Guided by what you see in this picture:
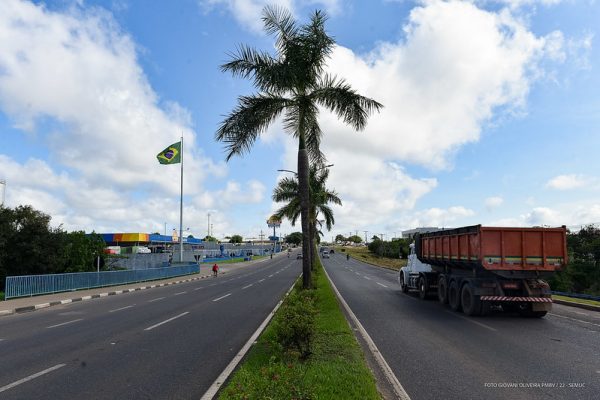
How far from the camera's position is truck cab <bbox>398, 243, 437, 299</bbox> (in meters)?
19.7

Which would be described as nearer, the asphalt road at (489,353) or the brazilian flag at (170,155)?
the asphalt road at (489,353)

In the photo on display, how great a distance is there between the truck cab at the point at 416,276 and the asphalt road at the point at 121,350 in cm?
771

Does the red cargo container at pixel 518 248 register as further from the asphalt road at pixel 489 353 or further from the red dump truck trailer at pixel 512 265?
the asphalt road at pixel 489 353

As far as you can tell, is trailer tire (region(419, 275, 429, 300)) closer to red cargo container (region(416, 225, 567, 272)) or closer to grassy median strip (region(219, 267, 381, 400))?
red cargo container (region(416, 225, 567, 272))

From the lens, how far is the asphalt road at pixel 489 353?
6.50 m

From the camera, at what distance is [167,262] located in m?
50.0

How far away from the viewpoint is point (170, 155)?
135ft

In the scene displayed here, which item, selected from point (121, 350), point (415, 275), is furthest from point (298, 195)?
point (121, 350)

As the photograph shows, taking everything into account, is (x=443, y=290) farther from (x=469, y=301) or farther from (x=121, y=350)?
(x=121, y=350)

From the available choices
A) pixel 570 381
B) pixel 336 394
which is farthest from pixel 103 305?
pixel 570 381

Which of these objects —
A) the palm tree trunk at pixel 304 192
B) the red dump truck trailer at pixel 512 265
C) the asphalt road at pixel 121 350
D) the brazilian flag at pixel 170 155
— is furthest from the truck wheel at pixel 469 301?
the brazilian flag at pixel 170 155

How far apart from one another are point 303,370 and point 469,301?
1001 cm

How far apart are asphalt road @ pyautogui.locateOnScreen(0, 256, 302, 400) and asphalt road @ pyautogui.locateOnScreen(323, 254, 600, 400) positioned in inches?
132

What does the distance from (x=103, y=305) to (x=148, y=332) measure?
29.4ft
